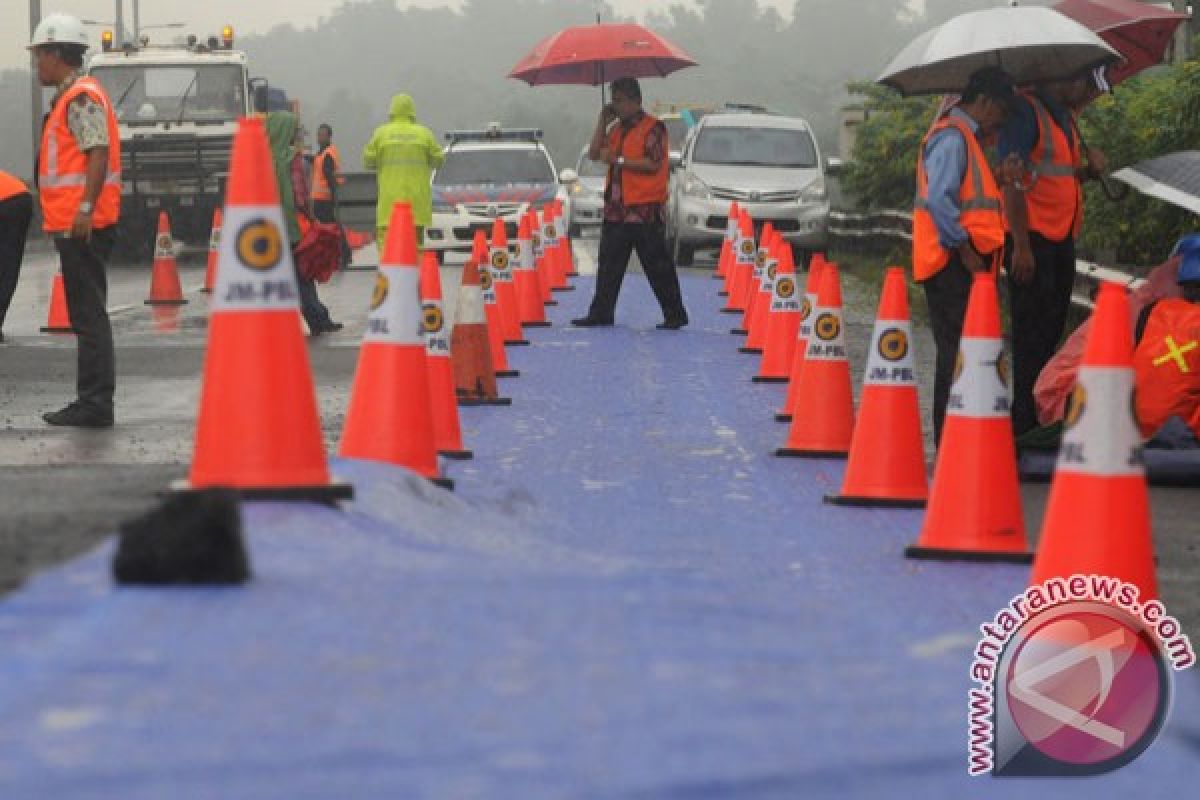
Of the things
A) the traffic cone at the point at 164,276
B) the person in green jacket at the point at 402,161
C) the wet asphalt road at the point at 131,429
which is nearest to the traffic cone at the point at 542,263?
the wet asphalt road at the point at 131,429

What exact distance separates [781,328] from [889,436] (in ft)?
18.6

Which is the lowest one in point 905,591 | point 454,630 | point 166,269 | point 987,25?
point 166,269

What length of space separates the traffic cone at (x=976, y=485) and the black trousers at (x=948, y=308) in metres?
2.58

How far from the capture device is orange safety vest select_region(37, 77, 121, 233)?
12.0 meters

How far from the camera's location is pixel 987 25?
11.5 meters

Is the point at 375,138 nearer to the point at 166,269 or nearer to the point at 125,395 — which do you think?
the point at 166,269

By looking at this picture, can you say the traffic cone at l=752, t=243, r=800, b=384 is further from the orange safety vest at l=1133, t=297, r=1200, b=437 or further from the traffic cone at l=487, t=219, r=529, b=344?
the orange safety vest at l=1133, t=297, r=1200, b=437

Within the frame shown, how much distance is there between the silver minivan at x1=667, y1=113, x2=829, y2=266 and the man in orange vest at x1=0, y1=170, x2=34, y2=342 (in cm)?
1539

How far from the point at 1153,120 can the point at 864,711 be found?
13.8 meters

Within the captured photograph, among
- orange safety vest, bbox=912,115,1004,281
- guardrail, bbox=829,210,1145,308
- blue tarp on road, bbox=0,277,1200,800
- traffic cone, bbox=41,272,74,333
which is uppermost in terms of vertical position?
orange safety vest, bbox=912,115,1004,281

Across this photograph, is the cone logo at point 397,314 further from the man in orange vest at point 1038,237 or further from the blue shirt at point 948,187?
the man in orange vest at point 1038,237

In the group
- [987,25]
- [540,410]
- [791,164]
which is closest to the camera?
[987,25]

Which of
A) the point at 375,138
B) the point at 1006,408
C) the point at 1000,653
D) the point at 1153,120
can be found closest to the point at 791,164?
the point at 375,138

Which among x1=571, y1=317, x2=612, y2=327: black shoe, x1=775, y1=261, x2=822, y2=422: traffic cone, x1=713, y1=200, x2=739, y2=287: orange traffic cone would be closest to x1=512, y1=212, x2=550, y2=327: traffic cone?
x1=571, y1=317, x2=612, y2=327: black shoe
